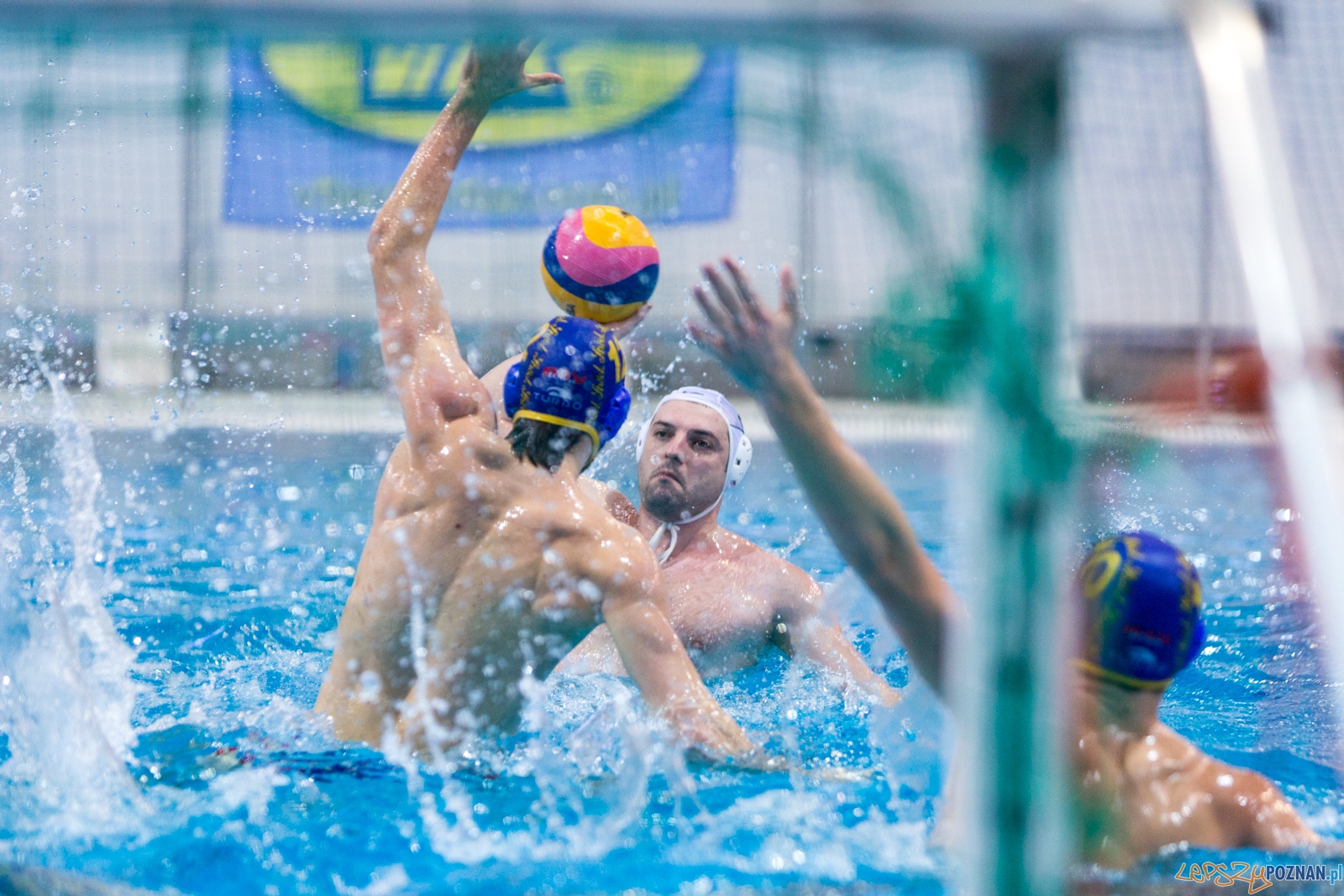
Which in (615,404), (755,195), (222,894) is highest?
(755,195)

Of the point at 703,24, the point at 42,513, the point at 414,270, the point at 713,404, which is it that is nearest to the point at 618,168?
the point at 42,513

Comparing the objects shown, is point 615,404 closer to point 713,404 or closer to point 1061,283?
point 713,404

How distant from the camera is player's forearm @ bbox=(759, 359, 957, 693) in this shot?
1.33 meters

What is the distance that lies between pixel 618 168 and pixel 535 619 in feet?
26.3

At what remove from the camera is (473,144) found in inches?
383

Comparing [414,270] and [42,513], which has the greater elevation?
[414,270]

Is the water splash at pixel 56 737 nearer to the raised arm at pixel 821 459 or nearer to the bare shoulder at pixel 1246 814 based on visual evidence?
the raised arm at pixel 821 459

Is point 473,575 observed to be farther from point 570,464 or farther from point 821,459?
point 821,459

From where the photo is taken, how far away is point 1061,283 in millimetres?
1037

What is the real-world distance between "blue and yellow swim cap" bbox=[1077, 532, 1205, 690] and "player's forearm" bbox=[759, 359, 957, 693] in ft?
2.00

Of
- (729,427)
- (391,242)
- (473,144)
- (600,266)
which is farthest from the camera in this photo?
(473,144)

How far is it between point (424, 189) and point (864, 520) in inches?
66.6

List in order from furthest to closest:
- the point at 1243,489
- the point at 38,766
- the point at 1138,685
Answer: the point at 1243,489
the point at 38,766
the point at 1138,685

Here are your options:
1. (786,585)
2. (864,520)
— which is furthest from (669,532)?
(864,520)
